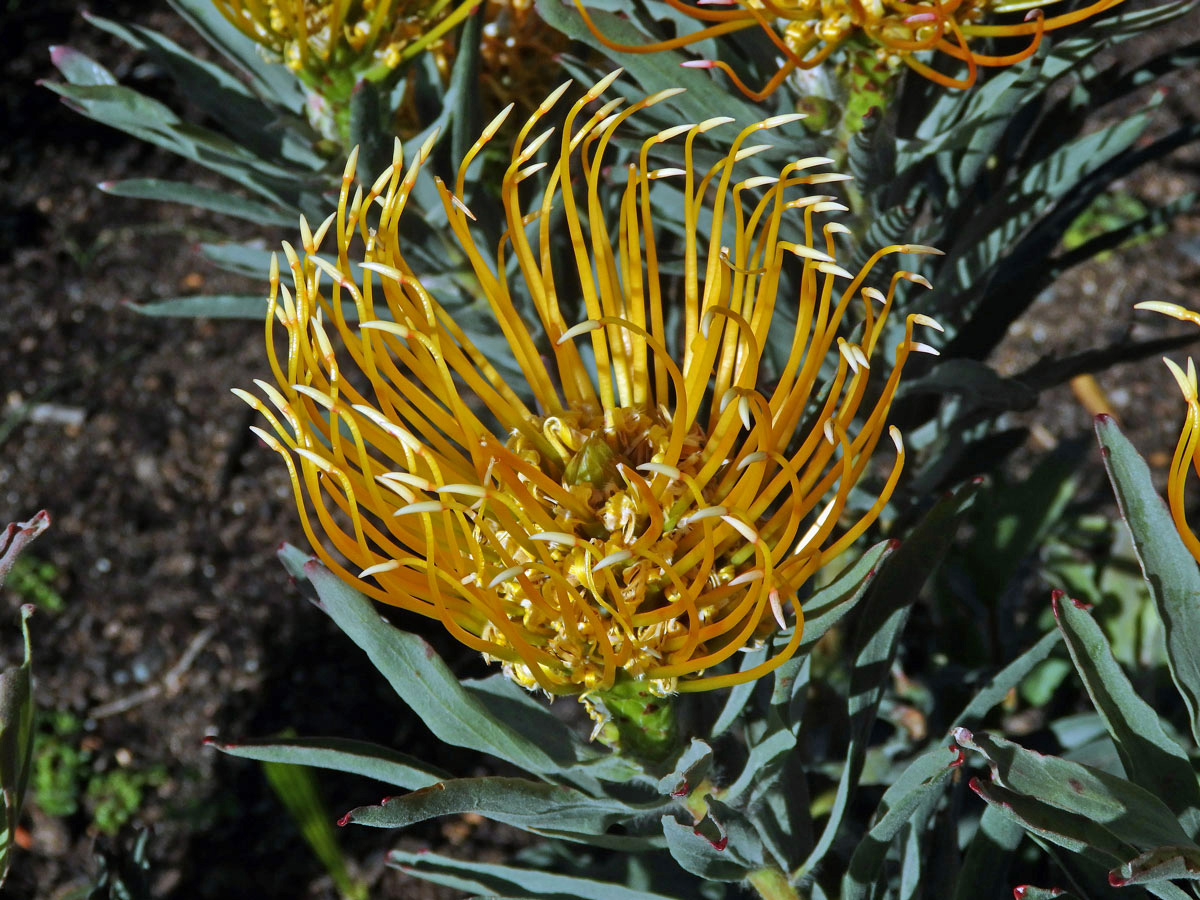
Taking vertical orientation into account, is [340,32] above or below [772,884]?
above

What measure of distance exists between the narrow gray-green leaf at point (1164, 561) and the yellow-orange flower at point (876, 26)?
217 mm

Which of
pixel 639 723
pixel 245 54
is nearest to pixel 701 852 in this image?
pixel 639 723

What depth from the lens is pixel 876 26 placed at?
23.9 inches

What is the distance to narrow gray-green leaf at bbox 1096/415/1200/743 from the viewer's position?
55cm

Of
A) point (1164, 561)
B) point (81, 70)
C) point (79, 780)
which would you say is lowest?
point (79, 780)

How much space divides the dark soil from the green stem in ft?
2.40

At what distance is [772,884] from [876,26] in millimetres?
506

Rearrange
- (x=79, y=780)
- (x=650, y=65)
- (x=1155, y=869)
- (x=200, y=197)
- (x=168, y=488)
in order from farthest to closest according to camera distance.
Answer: (x=168, y=488) < (x=79, y=780) < (x=200, y=197) < (x=650, y=65) < (x=1155, y=869)

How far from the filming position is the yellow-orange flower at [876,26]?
577 millimetres

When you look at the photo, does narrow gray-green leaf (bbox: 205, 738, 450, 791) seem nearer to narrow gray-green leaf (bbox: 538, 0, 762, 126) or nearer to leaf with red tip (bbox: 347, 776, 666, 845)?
leaf with red tip (bbox: 347, 776, 666, 845)

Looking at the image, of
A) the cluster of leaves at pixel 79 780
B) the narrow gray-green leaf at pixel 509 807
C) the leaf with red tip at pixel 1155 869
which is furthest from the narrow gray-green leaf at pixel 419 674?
the cluster of leaves at pixel 79 780

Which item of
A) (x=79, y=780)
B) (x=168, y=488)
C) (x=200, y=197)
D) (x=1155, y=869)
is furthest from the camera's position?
(x=168, y=488)

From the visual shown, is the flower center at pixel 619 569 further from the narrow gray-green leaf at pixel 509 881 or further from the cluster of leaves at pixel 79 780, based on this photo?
the cluster of leaves at pixel 79 780

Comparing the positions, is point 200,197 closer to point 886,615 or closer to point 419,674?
point 419,674
